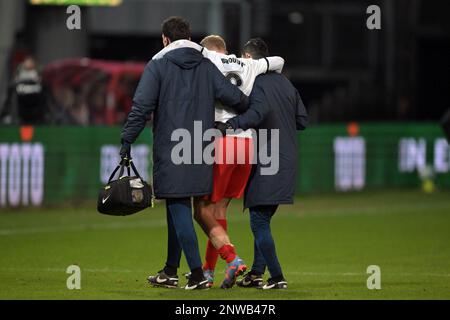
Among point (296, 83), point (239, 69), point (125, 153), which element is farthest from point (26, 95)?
point (296, 83)

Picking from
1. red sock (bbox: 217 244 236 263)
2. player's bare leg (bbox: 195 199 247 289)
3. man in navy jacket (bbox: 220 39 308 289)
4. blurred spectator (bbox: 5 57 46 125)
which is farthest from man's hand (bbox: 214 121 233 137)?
blurred spectator (bbox: 5 57 46 125)

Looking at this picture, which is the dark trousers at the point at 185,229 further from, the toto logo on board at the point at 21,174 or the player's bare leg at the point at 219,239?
the toto logo on board at the point at 21,174

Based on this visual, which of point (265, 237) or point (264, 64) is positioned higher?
point (264, 64)

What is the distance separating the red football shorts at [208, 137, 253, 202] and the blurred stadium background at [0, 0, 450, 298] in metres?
1.75

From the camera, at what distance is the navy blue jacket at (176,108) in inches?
435

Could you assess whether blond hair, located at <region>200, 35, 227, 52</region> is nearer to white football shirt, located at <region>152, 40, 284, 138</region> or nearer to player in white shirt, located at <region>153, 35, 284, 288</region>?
player in white shirt, located at <region>153, 35, 284, 288</region>

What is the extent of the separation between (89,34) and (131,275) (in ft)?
63.9

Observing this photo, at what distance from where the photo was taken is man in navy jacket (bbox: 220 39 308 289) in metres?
11.3

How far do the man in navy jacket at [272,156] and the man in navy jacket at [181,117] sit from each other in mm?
202

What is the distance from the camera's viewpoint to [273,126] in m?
11.4

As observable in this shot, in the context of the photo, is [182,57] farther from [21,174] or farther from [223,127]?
[21,174]

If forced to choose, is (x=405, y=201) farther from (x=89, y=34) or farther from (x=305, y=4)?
(x=305, y=4)

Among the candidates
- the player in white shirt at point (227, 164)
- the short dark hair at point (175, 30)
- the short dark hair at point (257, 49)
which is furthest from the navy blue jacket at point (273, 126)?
the short dark hair at point (175, 30)

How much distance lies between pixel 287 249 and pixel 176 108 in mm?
5028
